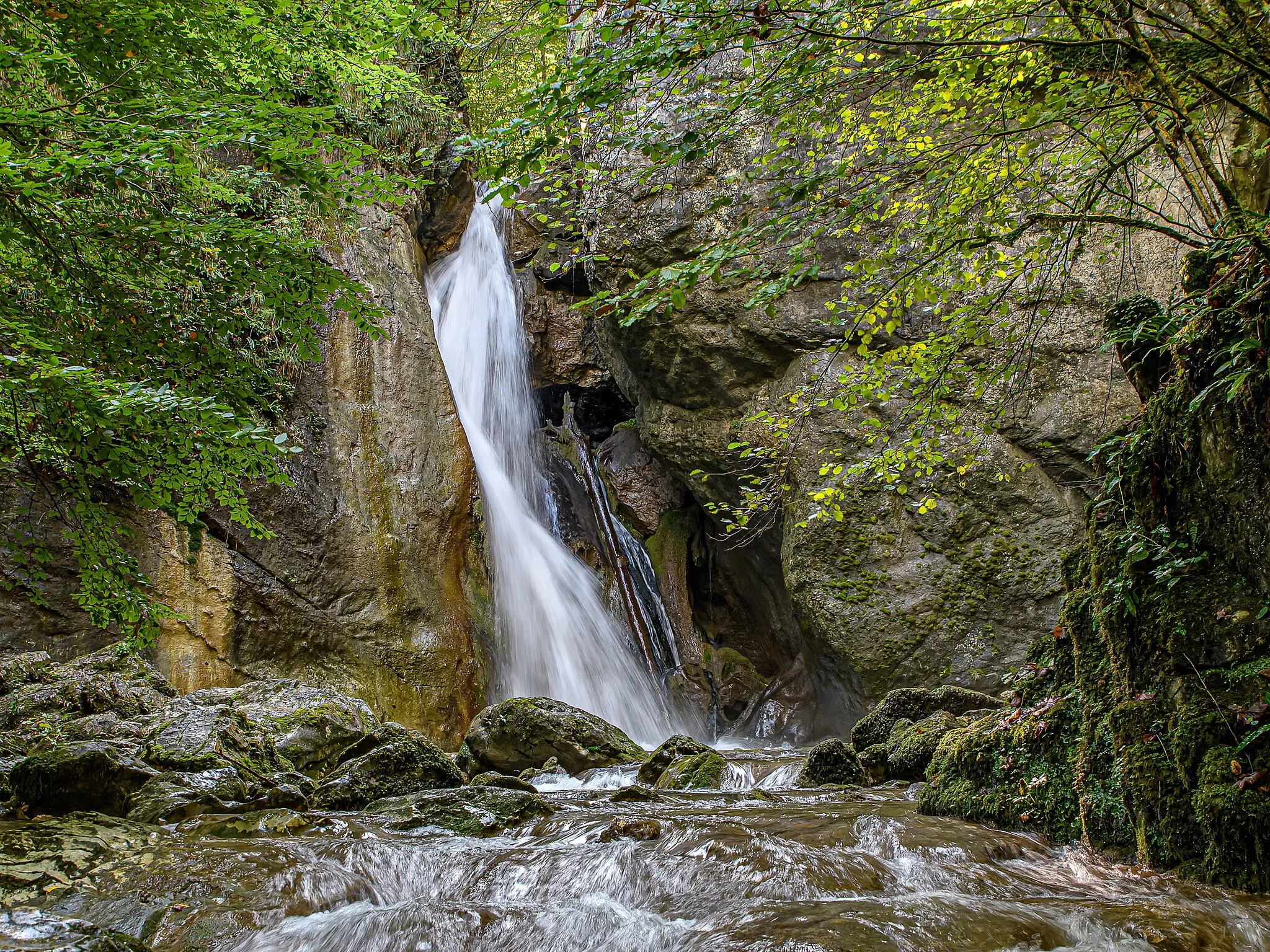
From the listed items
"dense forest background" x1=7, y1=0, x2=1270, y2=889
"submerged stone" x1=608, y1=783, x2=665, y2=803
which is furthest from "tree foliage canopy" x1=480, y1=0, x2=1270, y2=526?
"submerged stone" x1=608, y1=783, x2=665, y2=803

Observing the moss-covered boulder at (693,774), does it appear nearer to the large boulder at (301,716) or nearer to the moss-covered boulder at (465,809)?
the moss-covered boulder at (465,809)

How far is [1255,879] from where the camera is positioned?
303 cm

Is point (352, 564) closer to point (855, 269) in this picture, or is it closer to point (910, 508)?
point (910, 508)

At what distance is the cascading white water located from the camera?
11.9 metres

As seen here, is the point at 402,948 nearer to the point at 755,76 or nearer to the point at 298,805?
the point at 298,805

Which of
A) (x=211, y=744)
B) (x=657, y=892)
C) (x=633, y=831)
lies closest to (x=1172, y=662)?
(x=657, y=892)

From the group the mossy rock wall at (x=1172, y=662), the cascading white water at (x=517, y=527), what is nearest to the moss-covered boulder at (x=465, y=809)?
the mossy rock wall at (x=1172, y=662)

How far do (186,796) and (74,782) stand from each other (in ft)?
2.04

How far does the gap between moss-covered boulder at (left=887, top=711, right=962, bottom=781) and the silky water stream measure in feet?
1.86

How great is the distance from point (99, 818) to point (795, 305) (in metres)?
9.77

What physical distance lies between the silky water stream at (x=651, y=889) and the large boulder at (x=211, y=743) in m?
0.86

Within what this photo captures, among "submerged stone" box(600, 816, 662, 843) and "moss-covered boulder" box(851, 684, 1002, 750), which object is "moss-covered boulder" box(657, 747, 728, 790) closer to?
"moss-covered boulder" box(851, 684, 1002, 750)

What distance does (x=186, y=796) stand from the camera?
4.89m

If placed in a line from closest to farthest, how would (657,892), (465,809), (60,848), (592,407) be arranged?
(60,848), (657,892), (465,809), (592,407)
